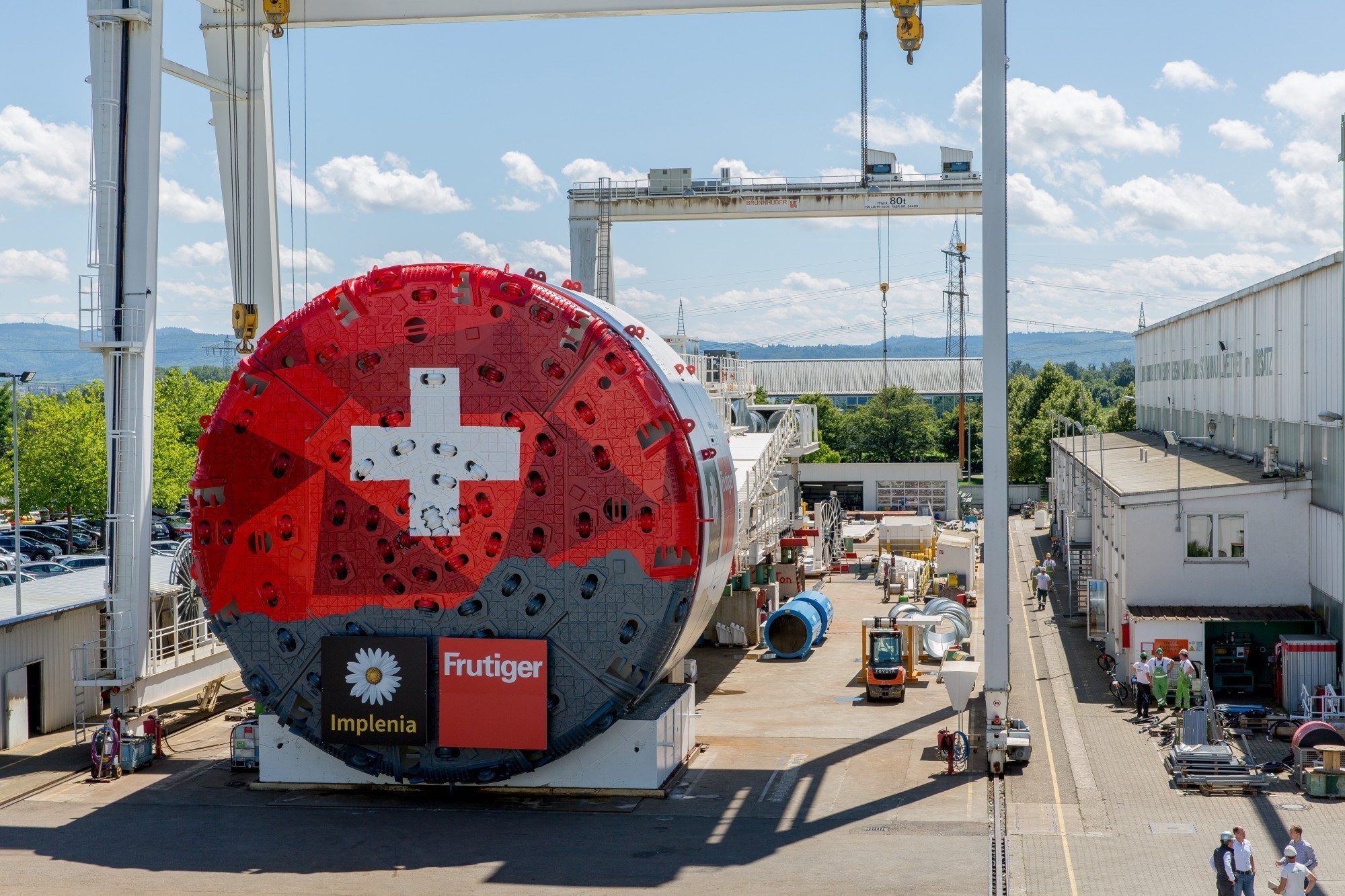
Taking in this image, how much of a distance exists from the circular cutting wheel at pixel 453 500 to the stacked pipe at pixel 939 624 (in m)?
13.8

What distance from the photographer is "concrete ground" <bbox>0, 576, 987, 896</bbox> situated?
64.8 ft

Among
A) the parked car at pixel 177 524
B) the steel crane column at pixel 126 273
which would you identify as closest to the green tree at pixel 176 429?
the parked car at pixel 177 524

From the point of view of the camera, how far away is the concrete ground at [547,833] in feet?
64.8

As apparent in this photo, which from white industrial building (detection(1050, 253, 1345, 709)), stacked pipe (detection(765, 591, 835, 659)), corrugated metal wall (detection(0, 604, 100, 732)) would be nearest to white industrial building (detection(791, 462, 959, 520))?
white industrial building (detection(1050, 253, 1345, 709))

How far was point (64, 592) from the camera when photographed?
107ft

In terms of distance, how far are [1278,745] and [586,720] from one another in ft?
43.9

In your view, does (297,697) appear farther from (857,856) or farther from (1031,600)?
(1031,600)

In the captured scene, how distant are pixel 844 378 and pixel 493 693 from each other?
348ft

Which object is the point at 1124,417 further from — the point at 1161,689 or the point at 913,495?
the point at 1161,689

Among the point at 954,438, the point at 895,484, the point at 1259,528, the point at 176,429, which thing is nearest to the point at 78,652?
the point at 1259,528

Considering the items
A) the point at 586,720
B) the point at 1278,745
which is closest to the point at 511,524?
the point at 586,720

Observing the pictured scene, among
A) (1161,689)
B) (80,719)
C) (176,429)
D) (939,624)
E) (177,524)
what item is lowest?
(80,719)

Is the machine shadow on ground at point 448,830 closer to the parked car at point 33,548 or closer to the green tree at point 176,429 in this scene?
the green tree at point 176,429

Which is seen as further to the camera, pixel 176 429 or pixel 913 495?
pixel 913 495
